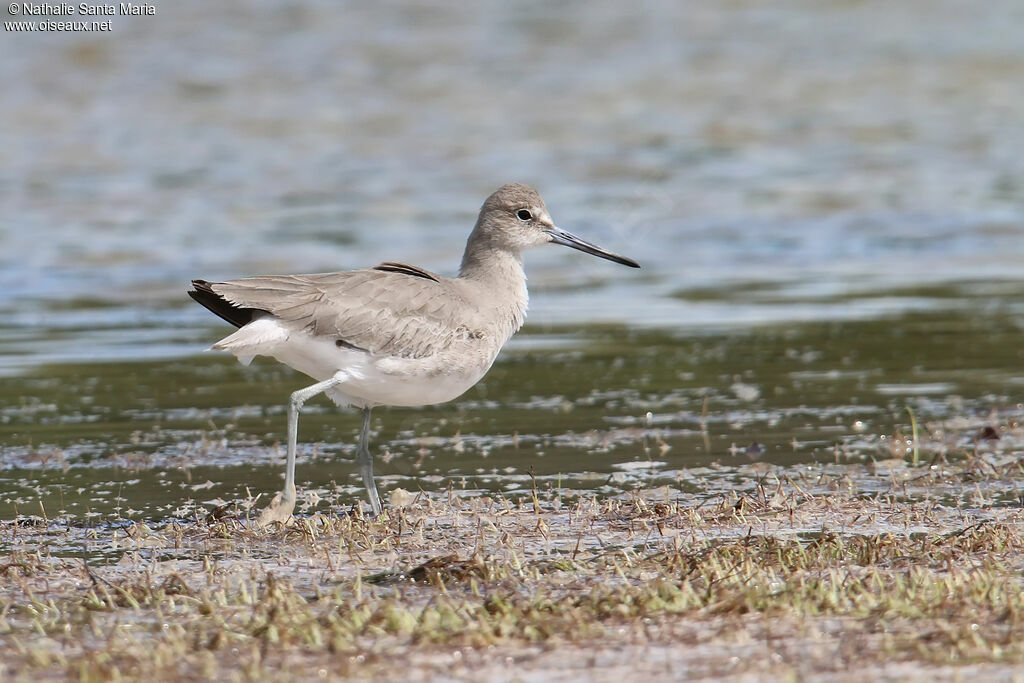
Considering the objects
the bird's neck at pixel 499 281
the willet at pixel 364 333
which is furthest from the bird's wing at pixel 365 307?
the bird's neck at pixel 499 281

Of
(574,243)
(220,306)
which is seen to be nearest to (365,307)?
(220,306)

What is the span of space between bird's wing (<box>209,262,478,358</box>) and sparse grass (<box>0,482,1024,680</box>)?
725mm

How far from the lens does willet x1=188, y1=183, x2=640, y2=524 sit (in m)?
6.11

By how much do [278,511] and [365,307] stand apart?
0.92 meters

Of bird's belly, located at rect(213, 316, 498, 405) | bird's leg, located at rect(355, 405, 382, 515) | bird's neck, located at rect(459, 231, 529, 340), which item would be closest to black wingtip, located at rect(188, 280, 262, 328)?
bird's belly, located at rect(213, 316, 498, 405)

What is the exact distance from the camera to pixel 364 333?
6.20m

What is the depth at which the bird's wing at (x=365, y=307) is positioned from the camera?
6141 millimetres

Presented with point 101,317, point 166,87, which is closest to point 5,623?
point 101,317

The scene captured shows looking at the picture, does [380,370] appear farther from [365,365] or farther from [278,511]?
[278,511]

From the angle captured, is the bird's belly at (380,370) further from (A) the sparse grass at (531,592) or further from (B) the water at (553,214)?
(A) the sparse grass at (531,592)

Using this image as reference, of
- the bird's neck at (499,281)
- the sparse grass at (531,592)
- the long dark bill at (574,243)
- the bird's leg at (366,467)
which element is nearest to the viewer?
the sparse grass at (531,592)

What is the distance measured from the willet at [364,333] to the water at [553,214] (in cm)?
49

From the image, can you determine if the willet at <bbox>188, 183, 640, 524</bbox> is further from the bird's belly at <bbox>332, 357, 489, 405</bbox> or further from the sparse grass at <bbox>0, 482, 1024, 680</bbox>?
the sparse grass at <bbox>0, 482, 1024, 680</bbox>

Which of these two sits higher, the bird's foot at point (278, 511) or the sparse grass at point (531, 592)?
the bird's foot at point (278, 511)
